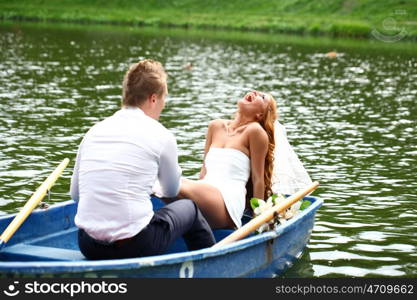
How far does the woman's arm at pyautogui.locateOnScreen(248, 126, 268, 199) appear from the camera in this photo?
9469 mm

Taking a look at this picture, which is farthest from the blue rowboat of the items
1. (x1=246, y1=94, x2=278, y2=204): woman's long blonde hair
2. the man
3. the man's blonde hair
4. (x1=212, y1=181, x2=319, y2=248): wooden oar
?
the man's blonde hair

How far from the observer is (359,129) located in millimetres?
20250

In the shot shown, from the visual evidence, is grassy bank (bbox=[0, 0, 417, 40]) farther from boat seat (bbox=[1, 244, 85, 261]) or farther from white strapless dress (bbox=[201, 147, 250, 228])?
boat seat (bbox=[1, 244, 85, 261])

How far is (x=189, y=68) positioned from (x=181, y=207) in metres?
27.5

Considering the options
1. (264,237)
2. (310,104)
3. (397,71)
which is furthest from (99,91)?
(264,237)

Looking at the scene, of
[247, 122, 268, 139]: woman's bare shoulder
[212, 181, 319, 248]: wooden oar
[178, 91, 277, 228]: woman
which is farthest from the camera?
[247, 122, 268, 139]: woman's bare shoulder

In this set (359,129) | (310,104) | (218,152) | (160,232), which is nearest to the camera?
(160,232)

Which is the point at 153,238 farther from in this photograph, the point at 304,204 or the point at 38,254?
the point at 304,204

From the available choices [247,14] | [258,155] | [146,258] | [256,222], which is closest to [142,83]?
[146,258]

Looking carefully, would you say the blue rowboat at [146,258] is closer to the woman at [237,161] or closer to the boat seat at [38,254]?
the boat seat at [38,254]

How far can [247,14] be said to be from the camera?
2886 inches

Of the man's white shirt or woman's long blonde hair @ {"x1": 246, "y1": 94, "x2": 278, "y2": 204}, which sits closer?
the man's white shirt

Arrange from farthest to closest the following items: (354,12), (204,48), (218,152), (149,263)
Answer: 1. (354,12)
2. (204,48)
3. (218,152)
4. (149,263)

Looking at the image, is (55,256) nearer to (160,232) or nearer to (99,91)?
(160,232)
